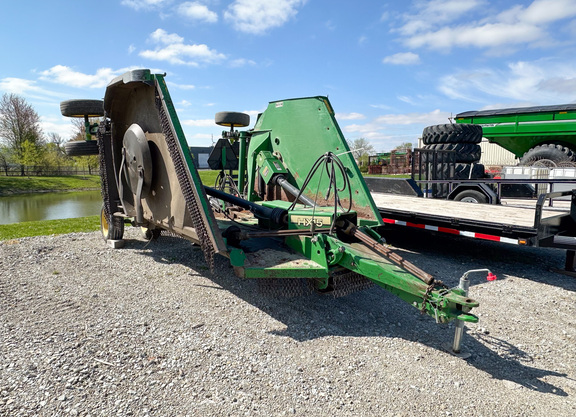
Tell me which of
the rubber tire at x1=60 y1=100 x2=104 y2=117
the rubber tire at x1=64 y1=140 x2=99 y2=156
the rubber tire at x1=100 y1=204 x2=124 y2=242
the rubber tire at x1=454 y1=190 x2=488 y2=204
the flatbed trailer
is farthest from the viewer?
the rubber tire at x1=454 y1=190 x2=488 y2=204

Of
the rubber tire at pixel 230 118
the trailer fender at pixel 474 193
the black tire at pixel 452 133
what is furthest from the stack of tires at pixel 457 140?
the rubber tire at pixel 230 118

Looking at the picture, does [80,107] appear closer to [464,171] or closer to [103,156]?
[103,156]

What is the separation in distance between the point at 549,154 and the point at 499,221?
28.2 ft

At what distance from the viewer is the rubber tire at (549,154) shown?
11.6m

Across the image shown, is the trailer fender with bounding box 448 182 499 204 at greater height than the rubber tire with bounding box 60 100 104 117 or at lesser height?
lesser

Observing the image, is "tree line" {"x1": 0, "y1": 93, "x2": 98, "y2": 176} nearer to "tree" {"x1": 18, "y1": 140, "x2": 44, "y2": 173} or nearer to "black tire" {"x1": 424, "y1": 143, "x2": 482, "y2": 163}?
"tree" {"x1": 18, "y1": 140, "x2": 44, "y2": 173}

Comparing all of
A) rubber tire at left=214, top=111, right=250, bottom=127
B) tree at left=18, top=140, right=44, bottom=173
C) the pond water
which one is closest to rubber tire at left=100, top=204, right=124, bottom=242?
rubber tire at left=214, top=111, right=250, bottom=127

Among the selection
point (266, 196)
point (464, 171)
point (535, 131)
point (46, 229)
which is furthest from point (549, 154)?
point (46, 229)

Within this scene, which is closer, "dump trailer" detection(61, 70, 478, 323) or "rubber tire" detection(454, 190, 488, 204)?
"dump trailer" detection(61, 70, 478, 323)

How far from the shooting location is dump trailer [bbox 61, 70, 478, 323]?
11.9 feet

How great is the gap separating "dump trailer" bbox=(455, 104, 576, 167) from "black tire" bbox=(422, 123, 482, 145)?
3253 millimetres

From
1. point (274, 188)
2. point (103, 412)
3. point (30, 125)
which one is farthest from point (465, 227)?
point (30, 125)

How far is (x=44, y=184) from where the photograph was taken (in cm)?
3350

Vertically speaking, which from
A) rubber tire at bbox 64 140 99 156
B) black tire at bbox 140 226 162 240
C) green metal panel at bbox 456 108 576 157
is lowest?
black tire at bbox 140 226 162 240
